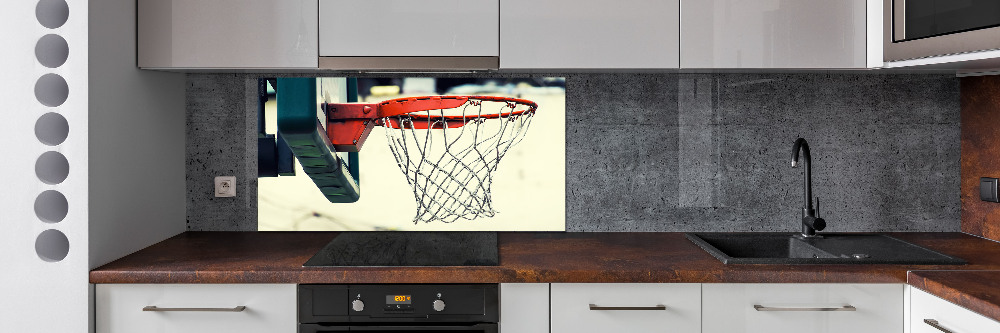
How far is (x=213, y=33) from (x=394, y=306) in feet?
3.19

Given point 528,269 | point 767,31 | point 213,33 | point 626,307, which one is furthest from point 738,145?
point 213,33

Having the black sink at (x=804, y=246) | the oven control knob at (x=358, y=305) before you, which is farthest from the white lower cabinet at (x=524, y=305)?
the black sink at (x=804, y=246)

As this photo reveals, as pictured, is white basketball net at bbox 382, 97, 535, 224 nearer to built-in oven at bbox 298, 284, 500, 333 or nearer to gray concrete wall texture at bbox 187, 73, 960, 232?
gray concrete wall texture at bbox 187, 73, 960, 232

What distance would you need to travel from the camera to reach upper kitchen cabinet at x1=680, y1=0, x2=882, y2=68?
2.04 m

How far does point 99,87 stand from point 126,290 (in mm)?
538

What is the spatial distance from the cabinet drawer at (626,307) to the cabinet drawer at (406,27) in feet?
2.51

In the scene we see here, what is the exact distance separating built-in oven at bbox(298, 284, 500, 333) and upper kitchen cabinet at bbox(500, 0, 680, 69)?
0.70m

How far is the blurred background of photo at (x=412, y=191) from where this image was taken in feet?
7.83

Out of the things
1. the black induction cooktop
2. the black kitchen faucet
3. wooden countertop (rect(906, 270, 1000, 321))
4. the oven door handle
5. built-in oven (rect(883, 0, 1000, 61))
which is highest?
built-in oven (rect(883, 0, 1000, 61))

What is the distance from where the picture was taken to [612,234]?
2.37 metres

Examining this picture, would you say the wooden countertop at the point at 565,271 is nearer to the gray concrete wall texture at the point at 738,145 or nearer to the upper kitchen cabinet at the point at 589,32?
the gray concrete wall texture at the point at 738,145
